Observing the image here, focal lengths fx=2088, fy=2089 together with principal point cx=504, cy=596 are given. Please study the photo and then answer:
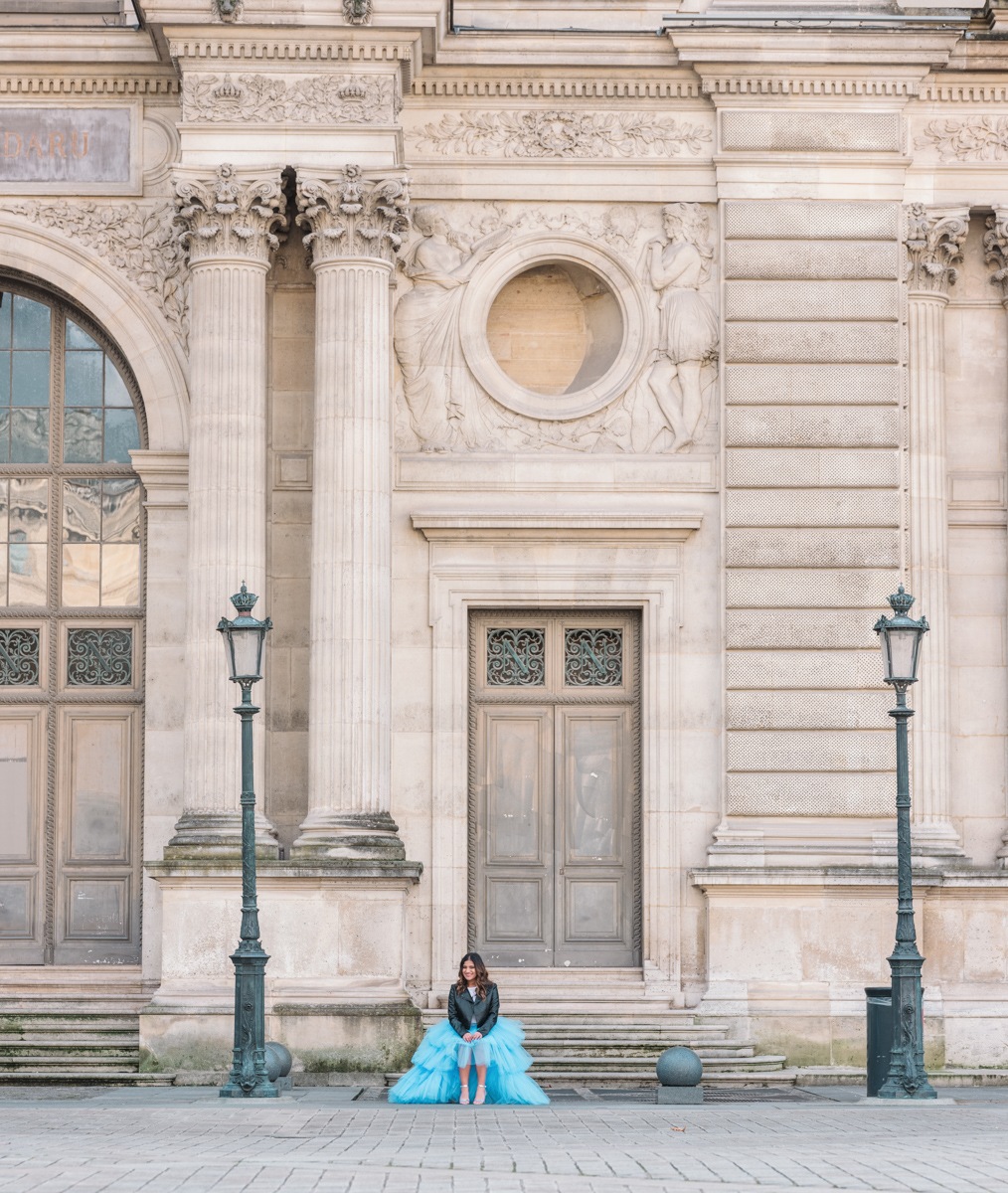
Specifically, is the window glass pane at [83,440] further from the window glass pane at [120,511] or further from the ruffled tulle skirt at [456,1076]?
the ruffled tulle skirt at [456,1076]

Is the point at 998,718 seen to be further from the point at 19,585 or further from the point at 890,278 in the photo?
the point at 19,585

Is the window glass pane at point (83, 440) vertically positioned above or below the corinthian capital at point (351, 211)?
below

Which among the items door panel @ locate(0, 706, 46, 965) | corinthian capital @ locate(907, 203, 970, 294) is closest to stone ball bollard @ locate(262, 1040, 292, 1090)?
door panel @ locate(0, 706, 46, 965)

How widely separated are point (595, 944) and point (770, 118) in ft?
31.1

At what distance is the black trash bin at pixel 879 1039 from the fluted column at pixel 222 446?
6.45m

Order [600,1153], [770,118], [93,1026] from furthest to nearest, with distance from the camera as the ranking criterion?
1. [770,118]
2. [93,1026]
3. [600,1153]

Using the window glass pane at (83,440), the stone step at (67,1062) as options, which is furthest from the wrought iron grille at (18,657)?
the stone step at (67,1062)

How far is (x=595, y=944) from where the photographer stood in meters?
23.3

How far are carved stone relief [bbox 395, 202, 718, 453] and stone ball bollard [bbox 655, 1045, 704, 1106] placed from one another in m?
7.33

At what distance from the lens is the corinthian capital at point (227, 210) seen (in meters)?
22.3

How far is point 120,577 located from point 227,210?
4497 mm

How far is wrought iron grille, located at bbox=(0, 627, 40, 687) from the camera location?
23891 mm

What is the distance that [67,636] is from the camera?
78.5ft

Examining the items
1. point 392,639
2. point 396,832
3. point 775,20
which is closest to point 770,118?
point 775,20
